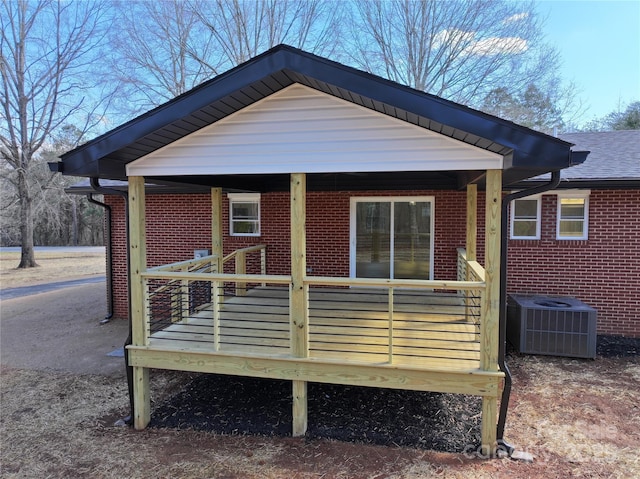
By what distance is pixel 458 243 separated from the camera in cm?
816

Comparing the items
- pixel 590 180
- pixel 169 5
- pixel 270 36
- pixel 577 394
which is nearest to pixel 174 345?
pixel 577 394

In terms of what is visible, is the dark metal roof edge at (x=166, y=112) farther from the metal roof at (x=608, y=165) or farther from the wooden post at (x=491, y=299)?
the metal roof at (x=608, y=165)

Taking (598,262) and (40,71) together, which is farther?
(40,71)

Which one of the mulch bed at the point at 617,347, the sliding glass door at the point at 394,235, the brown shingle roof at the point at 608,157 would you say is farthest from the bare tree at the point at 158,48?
the mulch bed at the point at 617,347

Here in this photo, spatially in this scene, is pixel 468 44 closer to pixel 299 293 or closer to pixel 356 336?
pixel 356 336

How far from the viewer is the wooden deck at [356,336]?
4426 millimetres

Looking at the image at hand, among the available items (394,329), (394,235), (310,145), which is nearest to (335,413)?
(394,329)

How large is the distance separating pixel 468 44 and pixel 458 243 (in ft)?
43.1

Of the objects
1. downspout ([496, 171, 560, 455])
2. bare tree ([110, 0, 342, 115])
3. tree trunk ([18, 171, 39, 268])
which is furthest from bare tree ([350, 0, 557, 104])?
tree trunk ([18, 171, 39, 268])

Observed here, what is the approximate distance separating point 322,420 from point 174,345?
6.44ft

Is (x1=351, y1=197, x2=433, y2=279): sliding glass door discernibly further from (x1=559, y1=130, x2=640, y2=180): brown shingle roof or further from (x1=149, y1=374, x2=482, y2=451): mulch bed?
(x1=149, y1=374, x2=482, y2=451): mulch bed

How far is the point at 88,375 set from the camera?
21.0 ft

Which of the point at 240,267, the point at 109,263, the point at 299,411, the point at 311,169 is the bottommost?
the point at 299,411

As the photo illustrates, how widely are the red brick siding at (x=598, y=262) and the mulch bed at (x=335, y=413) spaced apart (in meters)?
3.65
